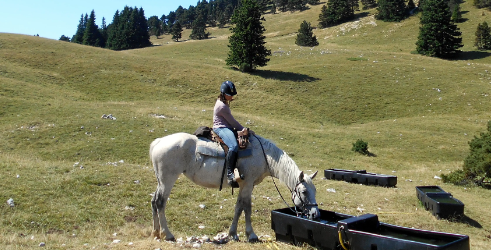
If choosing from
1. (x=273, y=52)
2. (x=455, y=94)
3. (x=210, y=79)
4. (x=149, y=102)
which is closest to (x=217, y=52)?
(x=273, y=52)

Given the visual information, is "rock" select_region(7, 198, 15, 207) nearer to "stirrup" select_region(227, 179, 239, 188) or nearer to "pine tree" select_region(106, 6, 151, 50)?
"stirrup" select_region(227, 179, 239, 188)

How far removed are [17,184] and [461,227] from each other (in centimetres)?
1321

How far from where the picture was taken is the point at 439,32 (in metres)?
56.1

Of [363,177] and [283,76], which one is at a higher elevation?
[283,76]

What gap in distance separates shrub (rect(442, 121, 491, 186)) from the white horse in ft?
41.0

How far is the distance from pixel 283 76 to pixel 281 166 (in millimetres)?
38110

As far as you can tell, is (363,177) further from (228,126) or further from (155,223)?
(155,223)

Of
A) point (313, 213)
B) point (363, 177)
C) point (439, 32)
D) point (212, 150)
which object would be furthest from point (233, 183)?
point (439, 32)

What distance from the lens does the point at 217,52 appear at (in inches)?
2662

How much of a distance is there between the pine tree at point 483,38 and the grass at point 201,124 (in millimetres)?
1369

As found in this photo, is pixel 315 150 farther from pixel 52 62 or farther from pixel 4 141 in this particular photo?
pixel 52 62

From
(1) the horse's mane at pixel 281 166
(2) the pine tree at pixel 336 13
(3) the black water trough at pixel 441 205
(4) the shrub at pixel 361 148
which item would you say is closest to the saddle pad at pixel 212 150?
(1) the horse's mane at pixel 281 166

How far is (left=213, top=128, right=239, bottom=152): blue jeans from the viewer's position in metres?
7.69

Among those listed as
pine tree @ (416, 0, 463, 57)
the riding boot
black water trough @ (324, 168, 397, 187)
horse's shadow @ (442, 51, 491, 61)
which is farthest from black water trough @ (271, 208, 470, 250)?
horse's shadow @ (442, 51, 491, 61)
